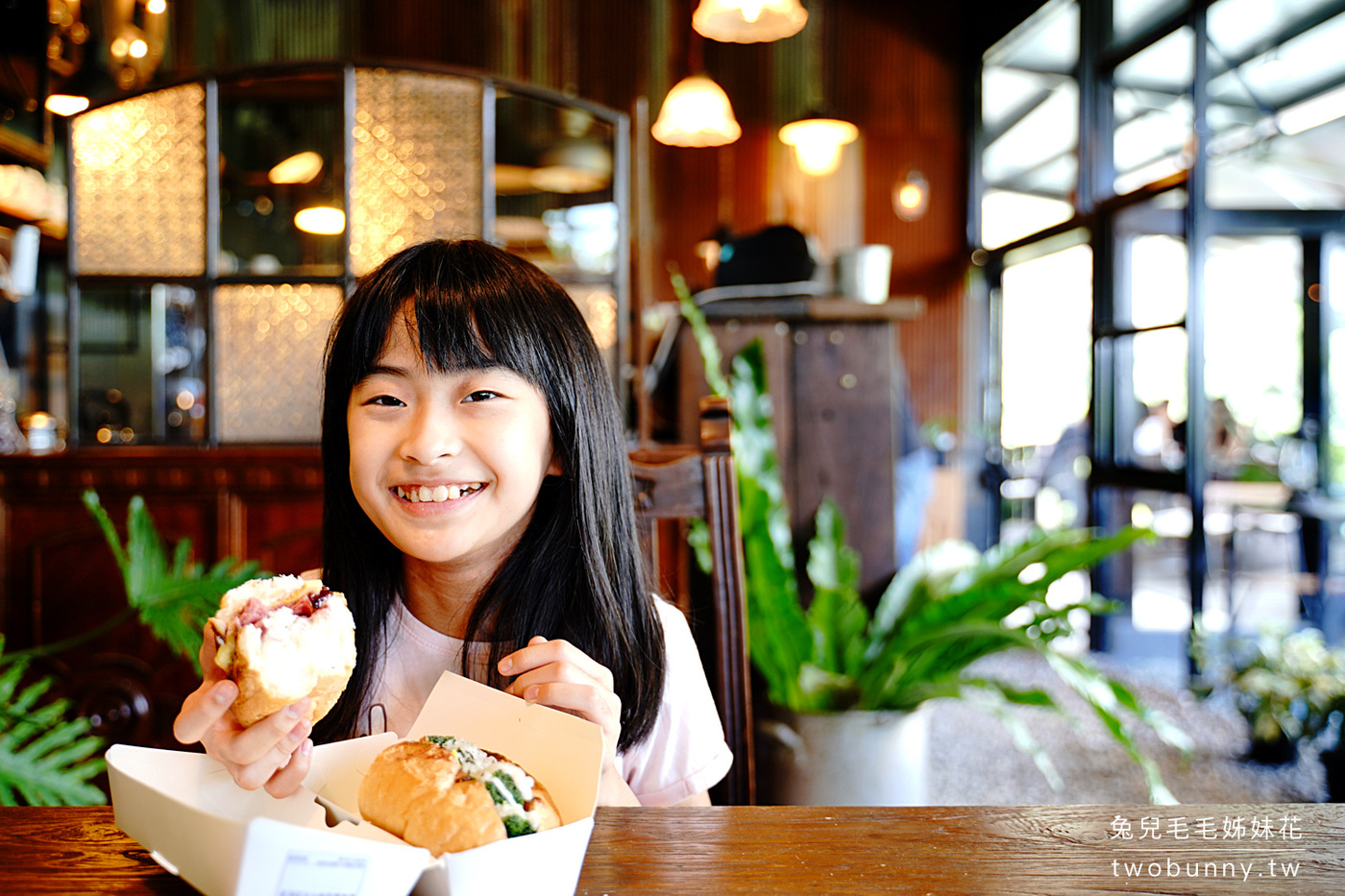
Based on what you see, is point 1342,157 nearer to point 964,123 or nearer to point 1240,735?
point 1240,735

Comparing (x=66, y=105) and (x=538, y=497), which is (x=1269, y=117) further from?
(x=66, y=105)

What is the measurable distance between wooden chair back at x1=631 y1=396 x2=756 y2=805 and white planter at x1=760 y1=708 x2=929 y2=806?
3.12ft

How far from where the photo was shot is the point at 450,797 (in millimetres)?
468

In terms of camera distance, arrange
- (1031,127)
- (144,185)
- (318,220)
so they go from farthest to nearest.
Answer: (1031,127) → (318,220) → (144,185)

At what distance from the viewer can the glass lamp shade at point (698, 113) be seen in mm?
4168

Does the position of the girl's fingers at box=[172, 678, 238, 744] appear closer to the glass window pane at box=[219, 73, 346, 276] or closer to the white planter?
the white planter

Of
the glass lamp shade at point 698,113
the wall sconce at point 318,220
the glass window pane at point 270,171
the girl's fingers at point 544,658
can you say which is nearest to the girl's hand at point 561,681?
the girl's fingers at point 544,658

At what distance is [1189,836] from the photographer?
1.81 feet

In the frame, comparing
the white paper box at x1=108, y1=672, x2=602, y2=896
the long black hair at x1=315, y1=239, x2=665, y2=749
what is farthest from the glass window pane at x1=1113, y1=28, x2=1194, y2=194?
the white paper box at x1=108, y1=672, x2=602, y2=896

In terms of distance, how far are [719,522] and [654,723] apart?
297 mm

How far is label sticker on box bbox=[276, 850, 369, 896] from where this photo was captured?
1.26 ft

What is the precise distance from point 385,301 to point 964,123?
6.38 metres

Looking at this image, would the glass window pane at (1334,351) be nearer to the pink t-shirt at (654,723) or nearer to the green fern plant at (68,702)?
the pink t-shirt at (654,723)

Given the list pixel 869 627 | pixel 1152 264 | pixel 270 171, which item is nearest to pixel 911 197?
pixel 1152 264
